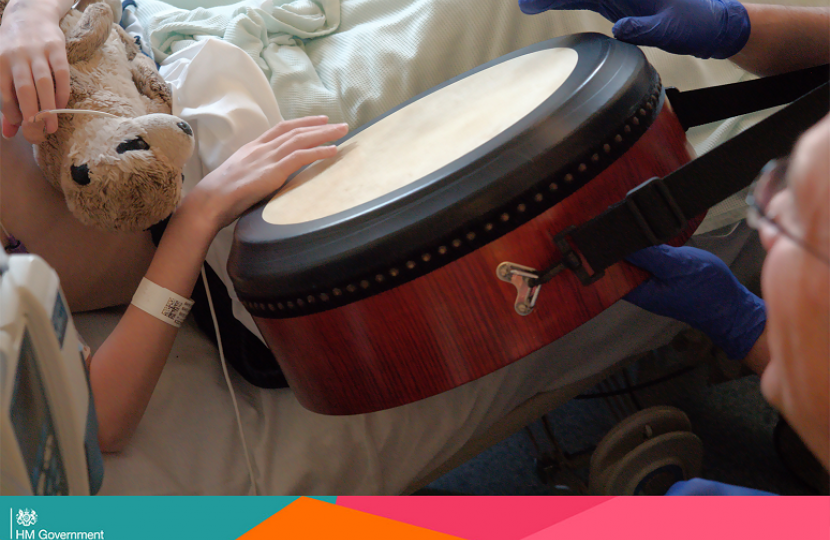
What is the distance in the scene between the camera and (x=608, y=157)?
23.2 inches

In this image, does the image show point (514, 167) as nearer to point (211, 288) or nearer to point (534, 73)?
point (534, 73)

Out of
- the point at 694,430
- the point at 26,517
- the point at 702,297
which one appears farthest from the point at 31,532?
the point at 694,430

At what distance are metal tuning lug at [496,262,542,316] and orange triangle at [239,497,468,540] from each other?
0.77 feet

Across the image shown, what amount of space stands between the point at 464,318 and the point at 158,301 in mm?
446

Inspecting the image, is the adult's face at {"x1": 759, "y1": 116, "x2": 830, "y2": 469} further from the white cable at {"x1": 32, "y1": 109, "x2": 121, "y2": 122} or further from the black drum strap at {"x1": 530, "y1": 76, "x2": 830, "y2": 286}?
the white cable at {"x1": 32, "y1": 109, "x2": 121, "y2": 122}

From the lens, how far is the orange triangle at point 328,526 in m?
0.48

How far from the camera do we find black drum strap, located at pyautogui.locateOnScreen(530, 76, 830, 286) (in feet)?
1.85

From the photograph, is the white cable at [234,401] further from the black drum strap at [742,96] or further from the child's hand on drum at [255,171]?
the black drum strap at [742,96]

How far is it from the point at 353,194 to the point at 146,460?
46 centimetres

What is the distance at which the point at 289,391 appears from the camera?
0.86 m

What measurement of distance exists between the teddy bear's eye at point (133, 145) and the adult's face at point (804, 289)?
0.63 meters

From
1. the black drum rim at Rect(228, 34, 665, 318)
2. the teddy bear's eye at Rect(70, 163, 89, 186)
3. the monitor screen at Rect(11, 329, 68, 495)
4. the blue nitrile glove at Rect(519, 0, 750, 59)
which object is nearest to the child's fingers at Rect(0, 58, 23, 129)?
the teddy bear's eye at Rect(70, 163, 89, 186)

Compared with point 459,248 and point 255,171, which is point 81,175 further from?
point 459,248

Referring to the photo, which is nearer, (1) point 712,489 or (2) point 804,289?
(2) point 804,289
